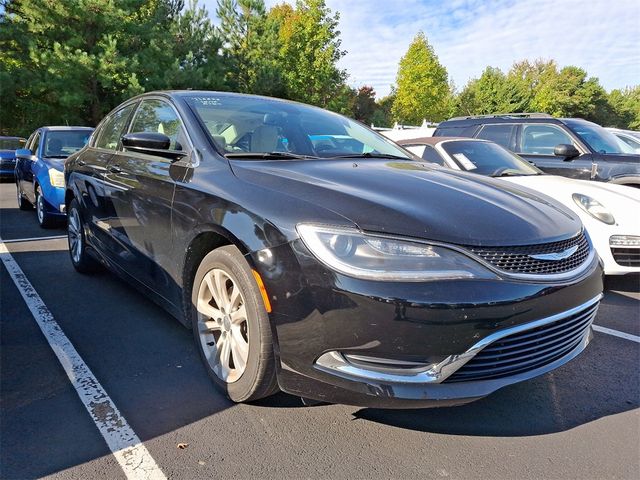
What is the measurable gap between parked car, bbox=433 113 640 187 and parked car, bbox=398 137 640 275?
139 centimetres

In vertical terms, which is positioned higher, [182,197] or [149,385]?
[182,197]

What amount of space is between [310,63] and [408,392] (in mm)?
33354

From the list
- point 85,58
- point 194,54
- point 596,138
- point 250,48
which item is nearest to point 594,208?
point 596,138

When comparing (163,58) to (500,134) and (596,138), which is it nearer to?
(500,134)

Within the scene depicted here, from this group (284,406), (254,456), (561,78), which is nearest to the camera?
(254,456)

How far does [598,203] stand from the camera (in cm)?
460

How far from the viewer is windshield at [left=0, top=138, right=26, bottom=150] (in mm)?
15936

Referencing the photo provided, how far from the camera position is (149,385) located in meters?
2.68

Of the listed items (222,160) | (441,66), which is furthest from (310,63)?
(222,160)

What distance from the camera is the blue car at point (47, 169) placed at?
22.0ft

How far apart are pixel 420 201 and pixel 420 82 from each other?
3474 cm

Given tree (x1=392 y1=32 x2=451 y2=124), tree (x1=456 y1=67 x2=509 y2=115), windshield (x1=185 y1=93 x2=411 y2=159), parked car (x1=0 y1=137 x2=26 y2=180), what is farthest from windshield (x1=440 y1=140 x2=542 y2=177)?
tree (x1=456 y1=67 x2=509 y2=115)

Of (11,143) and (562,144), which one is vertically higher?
(562,144)

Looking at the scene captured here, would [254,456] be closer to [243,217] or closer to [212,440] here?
[212,440]
